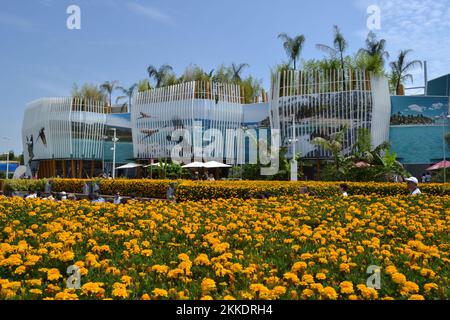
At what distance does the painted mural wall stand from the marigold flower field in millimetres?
31576

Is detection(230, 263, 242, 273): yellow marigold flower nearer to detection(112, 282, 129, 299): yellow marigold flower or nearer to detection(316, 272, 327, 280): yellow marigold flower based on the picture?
detection(316, 272, 327, 280): yellow marigold flower

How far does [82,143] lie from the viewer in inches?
1873

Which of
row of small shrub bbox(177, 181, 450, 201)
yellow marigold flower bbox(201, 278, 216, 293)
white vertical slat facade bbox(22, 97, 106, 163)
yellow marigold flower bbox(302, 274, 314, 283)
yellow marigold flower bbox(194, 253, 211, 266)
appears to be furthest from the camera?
white vertical slat facade bbox(22, 97, 106, 163)

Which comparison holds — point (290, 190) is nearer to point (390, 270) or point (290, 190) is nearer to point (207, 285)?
point (390, 270)

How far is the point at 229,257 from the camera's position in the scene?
4227 mm

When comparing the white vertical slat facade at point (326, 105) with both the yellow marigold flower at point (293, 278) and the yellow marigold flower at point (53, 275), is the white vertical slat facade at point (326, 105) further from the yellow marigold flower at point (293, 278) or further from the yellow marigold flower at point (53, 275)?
the yellow marigold flower at point (53, 275)

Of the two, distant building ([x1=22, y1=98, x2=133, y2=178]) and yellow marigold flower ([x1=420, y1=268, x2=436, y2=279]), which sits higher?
distant building ([x1=22, y1=98, x2=133, y2=178])

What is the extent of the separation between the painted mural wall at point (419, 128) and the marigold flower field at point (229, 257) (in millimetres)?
31576

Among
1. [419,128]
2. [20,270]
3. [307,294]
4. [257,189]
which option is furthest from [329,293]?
[419,128]

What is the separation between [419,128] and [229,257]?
119ft

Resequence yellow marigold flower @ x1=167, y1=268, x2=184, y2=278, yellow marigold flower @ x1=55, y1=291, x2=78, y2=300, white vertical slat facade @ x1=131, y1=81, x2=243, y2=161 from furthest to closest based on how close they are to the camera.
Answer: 1. white vertical slat facade @ x1=131, y1=81, x2=243, y2=161
2. yellow marigold flower @ x1=167, y1=268, x2=184, y2=278
3. yellow marigold flower @ x1=55, y1=291, x2=78, y2=300

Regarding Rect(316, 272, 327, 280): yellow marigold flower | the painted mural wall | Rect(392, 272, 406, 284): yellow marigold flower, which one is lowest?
Rect(316, 272, 327, 280): yellow marigold flower

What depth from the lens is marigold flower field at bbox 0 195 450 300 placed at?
11.2ft

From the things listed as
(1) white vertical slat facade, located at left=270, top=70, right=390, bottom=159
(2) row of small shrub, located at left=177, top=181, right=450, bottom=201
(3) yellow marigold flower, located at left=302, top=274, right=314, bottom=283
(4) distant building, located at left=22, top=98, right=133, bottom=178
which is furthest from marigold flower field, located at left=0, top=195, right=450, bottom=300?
(4) distant building, located at left=22, top=98, right=133, bottom=178
